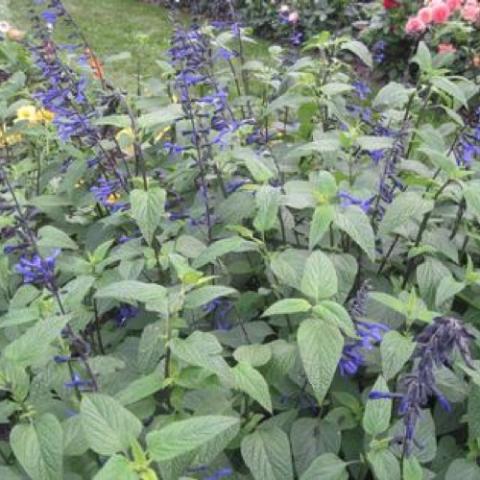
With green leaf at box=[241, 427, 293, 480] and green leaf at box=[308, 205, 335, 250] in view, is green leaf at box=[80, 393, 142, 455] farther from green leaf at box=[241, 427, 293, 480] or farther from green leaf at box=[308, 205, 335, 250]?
green leaf at box=[308, 205, 335, 250]

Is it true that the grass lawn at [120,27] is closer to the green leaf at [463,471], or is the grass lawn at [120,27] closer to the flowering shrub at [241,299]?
the flowering shrub at [241,299]

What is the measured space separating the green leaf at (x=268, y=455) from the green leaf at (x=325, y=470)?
59 mm

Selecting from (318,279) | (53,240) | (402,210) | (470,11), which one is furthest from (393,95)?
(470,11)

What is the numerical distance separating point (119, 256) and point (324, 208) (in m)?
0.66

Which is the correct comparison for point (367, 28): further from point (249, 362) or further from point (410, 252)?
point (249, 362)

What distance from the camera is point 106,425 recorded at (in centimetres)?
149

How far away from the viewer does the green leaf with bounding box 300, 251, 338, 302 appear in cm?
181

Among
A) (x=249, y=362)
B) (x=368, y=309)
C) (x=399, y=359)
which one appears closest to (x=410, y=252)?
(x=368, y=309)

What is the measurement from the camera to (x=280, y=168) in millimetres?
2643

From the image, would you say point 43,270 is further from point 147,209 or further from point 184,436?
point 184,436

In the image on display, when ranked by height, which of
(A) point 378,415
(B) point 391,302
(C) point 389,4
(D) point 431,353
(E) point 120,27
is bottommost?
(E) point 120,27

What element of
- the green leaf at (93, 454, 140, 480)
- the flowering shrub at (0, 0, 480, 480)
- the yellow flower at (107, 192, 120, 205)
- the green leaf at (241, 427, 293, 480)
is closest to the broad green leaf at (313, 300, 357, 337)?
the flowering shrub at (0, 0, 480, 480)

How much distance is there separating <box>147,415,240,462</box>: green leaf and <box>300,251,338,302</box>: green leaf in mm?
495

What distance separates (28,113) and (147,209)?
1681mm
